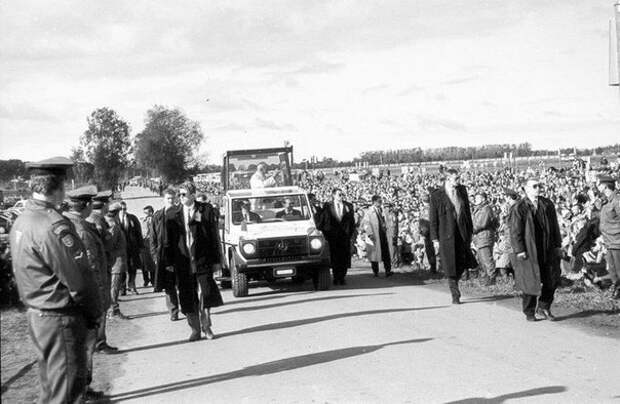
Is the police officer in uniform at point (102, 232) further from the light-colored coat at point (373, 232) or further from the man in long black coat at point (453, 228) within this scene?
the light-colored coat at point (373, 232)

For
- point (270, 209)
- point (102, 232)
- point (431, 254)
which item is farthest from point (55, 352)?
point (431, 254)

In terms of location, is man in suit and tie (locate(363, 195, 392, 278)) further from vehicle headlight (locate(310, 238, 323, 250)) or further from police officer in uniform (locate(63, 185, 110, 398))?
police officer in uniform (locate(63, 185, 110, 398))

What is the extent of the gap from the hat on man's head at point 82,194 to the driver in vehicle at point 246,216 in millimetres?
7470

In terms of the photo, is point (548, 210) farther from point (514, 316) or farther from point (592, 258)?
point (592, 258)

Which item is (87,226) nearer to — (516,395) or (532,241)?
(516,395)

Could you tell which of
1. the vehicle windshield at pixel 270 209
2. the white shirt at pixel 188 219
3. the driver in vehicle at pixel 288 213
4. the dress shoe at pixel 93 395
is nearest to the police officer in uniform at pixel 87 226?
the dress shoe at pixel 93 395

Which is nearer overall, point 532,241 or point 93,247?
point 93,247

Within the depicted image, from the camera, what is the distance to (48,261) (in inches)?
179

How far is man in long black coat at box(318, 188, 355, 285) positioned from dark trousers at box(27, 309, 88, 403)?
34.7 feet

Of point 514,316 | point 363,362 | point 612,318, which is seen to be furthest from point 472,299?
point 363,362

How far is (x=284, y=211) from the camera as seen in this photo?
1509cm

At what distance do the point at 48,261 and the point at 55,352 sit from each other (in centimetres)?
58

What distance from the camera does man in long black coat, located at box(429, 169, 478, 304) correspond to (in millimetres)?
11398

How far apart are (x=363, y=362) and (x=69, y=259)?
12.6 ft
